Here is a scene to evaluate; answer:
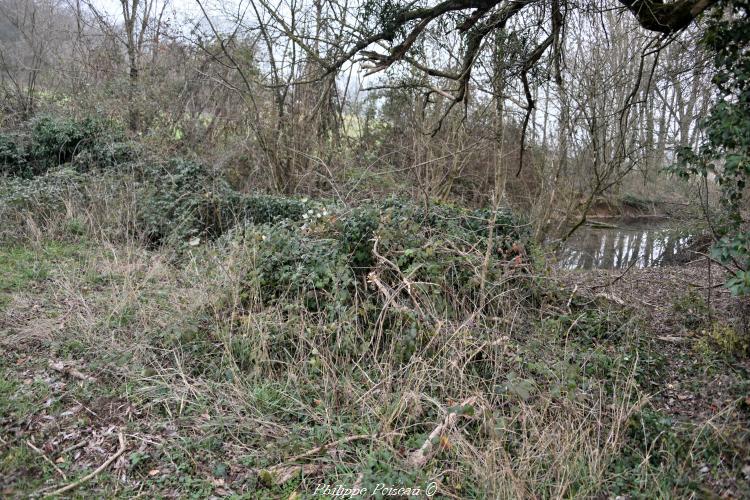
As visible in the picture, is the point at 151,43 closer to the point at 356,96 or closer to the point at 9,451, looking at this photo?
the point at 356,96

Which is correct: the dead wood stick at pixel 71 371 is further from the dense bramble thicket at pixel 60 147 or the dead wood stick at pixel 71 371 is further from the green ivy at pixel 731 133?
the dense bramble thicket at pixel 60 147

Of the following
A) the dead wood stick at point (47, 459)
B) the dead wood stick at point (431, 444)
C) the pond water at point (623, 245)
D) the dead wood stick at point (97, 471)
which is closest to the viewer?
the dead wood stick at point (97, 471)

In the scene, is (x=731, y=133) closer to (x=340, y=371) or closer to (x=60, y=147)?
(x=340, y=371)

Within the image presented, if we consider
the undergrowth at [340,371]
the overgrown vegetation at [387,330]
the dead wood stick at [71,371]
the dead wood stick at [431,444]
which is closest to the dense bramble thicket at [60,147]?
the overgrown vegetation at [387,330]

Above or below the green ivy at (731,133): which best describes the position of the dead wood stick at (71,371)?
below

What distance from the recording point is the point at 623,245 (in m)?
14.0

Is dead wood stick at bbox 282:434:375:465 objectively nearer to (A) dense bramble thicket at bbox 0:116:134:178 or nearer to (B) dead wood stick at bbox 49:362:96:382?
(B) dead wood stick at bbox 49:362:96:382

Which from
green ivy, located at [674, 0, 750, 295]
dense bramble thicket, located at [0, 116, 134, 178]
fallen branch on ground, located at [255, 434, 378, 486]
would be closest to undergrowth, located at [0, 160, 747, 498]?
fallen branch on ground, located at [255, 434, 378, 486]

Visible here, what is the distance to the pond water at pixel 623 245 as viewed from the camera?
450 inches

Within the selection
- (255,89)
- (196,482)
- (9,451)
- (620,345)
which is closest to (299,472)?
(196,482)

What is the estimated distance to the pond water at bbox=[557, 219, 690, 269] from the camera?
11.4m

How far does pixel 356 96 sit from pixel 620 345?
31.2ft

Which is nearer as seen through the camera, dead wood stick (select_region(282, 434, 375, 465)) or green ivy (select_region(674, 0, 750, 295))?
dead wood stick (select_region(282, 434, 375, 465))

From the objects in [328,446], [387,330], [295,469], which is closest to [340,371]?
[387,330]
